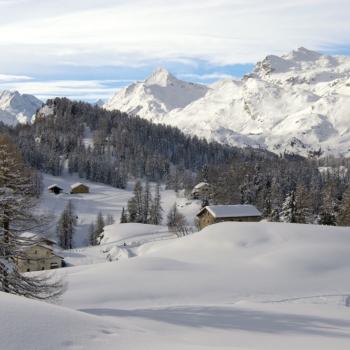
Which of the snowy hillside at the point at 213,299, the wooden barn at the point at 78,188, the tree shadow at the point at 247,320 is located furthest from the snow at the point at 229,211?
the wooden barn at the point at 78,188

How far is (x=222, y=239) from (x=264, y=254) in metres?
5.34

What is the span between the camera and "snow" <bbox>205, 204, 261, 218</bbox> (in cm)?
7238

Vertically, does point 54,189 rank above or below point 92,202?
above

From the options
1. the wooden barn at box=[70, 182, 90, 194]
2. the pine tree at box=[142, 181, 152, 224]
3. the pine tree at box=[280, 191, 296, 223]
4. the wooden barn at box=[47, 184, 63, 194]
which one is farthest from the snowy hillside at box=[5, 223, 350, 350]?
the wooden barn at box=[70, 182, 90, 194]

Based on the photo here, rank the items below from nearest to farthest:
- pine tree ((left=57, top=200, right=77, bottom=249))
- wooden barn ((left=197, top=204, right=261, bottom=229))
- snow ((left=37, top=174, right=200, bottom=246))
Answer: wooden barn ((left=197, top=204, right=261, bottom=229)), pine tree ((left=57, top=200, right=77, bottom=249)), snow ((left=37, top=174, right=200, bottom=246))

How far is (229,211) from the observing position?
73562mm

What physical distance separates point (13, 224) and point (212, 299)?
521 inches

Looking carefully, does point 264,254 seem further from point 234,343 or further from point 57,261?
point 57,261

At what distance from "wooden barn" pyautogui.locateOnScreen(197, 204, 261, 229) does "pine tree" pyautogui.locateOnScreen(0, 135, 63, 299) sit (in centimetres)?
5361

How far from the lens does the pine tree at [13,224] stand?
57.5 ft

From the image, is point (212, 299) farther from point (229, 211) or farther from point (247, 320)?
point (229, 211)

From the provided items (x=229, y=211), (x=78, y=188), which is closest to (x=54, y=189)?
(x=78, y=188)

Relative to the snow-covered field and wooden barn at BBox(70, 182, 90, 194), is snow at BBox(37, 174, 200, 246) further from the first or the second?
the snow-covered field

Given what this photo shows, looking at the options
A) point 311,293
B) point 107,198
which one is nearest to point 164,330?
point 311,293
